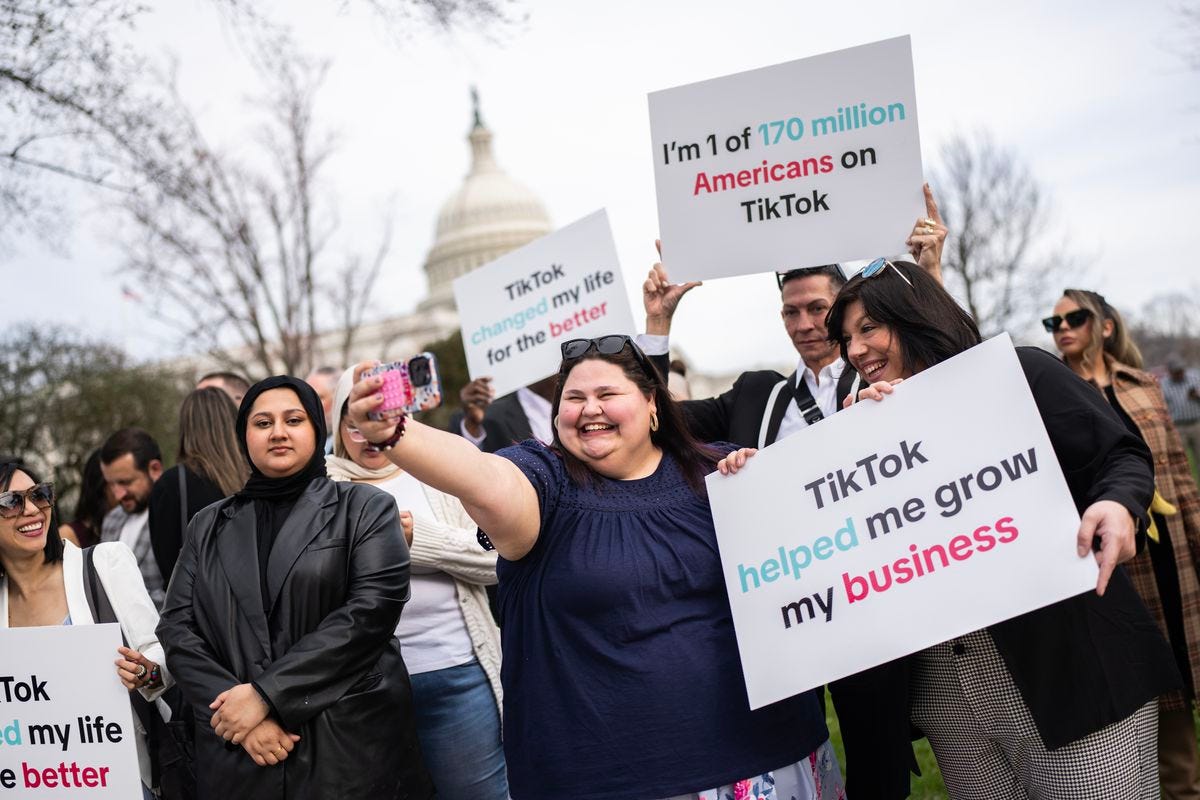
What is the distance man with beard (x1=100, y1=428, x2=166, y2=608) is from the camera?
17.2ft

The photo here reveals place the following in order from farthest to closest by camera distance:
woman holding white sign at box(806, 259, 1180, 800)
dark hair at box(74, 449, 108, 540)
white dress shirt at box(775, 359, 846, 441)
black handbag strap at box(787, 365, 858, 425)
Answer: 1. dark hair at box(74, 449, 108, 540)
2. white dress shirt at box(775, 359, 846, 441)
3. black handbag strap at box(787, 365, 858, 425)
4. woman holding white sign at box(806, 259, 1180, 800)

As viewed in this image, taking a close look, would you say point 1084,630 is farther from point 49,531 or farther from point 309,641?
point 49,531

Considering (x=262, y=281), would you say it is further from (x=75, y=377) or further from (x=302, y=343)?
(x=75, y=377)

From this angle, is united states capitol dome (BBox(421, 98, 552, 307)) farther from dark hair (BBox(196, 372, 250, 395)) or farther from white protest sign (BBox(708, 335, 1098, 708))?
white protest sign (BBox(708, 335, 1098, 708))

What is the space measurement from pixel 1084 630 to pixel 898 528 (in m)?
0.54

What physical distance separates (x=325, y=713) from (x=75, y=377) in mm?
17789

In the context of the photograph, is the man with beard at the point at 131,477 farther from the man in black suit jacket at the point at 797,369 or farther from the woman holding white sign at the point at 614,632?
the woman holding white sign at the point at 614,632

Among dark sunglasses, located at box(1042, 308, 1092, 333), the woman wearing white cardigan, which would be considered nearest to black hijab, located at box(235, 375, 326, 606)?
the woman wearing white cardigan

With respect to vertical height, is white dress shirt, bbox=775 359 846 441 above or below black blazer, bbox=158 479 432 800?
above

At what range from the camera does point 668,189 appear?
4.24 metres

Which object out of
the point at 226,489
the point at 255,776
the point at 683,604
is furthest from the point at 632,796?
the point at 226,489

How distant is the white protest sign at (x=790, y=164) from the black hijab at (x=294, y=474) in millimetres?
1476

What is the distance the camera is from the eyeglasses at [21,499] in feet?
12.7

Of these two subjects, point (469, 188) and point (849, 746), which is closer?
point (849, 746)
